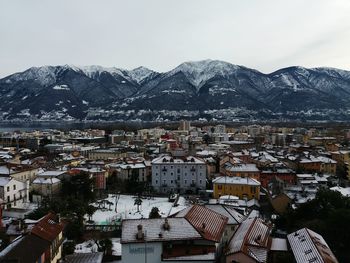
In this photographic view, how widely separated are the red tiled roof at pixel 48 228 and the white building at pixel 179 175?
24625 mm

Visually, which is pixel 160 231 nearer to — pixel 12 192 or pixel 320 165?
pixel 12 192

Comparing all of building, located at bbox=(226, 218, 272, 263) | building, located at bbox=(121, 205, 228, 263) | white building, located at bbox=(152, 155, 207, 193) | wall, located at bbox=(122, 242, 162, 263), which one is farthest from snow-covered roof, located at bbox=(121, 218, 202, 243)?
white building, located at bbox=(152, 155, 207, 193)

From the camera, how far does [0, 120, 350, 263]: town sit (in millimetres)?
17188

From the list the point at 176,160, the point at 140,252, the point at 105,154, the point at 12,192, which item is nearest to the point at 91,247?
the point at 140,252

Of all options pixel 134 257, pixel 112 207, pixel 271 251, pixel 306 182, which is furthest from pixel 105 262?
pixel 306 182

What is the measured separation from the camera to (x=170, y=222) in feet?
60.2

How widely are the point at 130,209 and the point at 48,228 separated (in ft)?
49.6

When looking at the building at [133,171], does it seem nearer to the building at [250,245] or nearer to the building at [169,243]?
the building at [250,245]

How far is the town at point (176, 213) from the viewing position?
1719 cm

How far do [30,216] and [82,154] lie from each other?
46.6 meters

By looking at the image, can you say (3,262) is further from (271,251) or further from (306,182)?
(306,182)

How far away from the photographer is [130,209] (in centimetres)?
3500

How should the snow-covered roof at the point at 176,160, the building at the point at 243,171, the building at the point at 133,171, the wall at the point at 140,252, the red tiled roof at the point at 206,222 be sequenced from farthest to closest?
the building at the point at 133,171 < the snow-covered roof at the point at 176,160 < the building at the point at 243,171 < the red tiled roof at the point at 206,222 < the wall at the point at 140,252

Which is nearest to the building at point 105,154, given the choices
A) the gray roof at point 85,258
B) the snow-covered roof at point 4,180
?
the snow-covered roof at point 4,180
